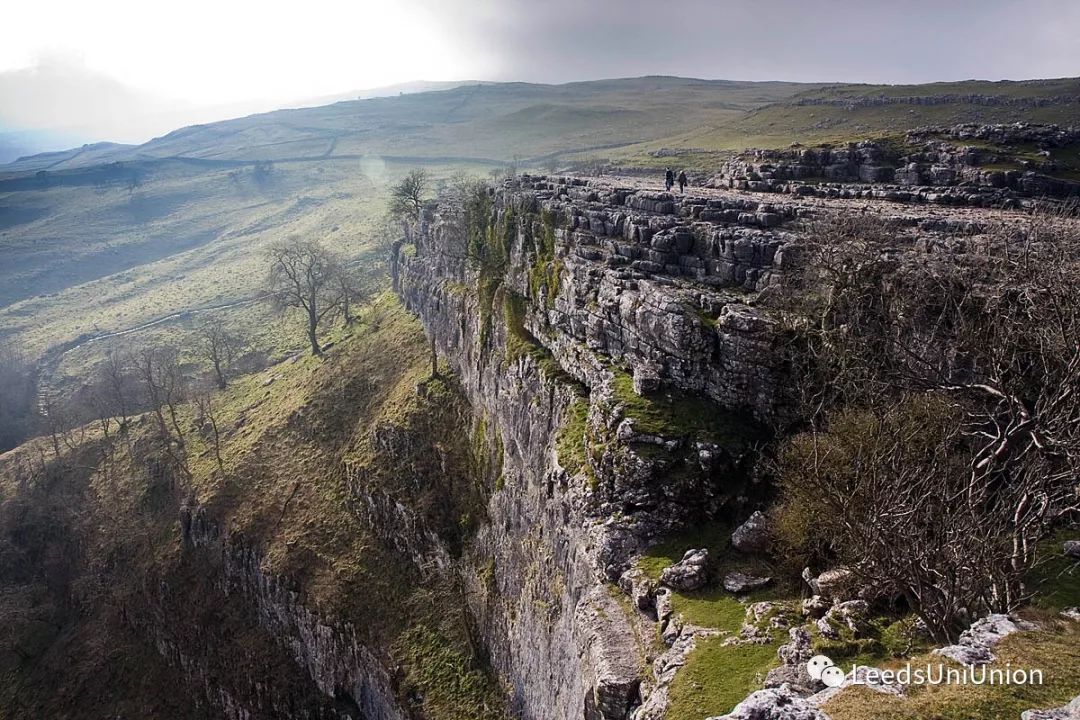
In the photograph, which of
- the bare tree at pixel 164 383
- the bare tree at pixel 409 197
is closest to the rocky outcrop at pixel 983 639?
the bare tree at pixel 164 383

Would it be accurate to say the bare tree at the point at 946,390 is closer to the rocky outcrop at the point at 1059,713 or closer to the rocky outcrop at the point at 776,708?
the rocky outcrop at the point at 1059,713

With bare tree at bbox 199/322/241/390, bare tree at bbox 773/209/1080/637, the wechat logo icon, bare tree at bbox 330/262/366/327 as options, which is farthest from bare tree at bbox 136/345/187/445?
the wechat logo icon

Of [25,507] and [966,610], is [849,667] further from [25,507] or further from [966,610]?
[25,507]

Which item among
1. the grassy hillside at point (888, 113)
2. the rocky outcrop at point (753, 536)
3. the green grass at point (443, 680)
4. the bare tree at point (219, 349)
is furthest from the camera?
the grassy hillside at point (888, 113)

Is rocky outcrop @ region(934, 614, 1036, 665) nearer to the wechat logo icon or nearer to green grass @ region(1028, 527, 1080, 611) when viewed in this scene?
green grass @ region(1028, 527, 1080, 611)

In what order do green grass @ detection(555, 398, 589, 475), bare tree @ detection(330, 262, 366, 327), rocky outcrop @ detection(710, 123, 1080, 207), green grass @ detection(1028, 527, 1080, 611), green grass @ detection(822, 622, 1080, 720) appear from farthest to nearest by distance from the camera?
1. bare tree @ detection(330, 262, 366, 327)
2. rocky outcrop @ detection(710, 123, 1080, 207)
3. green grass @ detection(555, 398, 589, 475)
4. green grass @ detection(1028, 527, 1080, 611)
5. green grass @ detection(822, 622, 1080, 720)

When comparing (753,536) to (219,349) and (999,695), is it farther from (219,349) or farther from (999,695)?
(219,349)
